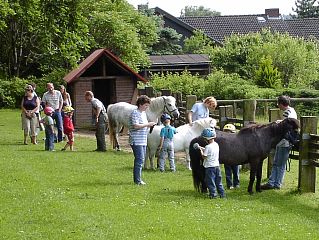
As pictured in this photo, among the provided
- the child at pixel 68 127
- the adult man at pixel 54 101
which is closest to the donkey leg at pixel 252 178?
the child at pixel 68 127

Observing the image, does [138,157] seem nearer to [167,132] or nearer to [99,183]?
[99,183]

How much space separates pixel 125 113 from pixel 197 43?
46.2 metres

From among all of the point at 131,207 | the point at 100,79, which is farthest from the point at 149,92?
the point at 131,207

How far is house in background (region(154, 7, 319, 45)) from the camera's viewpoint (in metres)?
71.2

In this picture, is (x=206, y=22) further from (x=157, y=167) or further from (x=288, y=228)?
(x=288, y=228)

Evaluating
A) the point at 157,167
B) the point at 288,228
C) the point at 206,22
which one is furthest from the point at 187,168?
the point at 206,22

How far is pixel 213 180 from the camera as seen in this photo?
11.7 meters

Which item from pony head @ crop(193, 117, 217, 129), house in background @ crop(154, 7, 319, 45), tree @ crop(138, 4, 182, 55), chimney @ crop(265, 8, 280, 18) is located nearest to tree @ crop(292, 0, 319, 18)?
chimney @ crop(265, 8, 280, 18)

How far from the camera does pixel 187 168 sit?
15.9 m

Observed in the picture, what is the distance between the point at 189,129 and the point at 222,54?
91.3 ft

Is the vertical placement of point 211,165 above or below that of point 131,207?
above

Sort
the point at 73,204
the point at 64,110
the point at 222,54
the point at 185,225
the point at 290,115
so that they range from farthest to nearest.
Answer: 1. the point at 222,54
2. the point at 64,110
3. the point at 290,115
4. the point at 73,204
5. the point at 185,225

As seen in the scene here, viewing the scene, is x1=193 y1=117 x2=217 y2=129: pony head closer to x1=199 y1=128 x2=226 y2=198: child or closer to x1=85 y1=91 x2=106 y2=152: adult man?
x1=199 y1=128 x2=226 y2=198: child

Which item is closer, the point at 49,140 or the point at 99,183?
the point at 99,183
